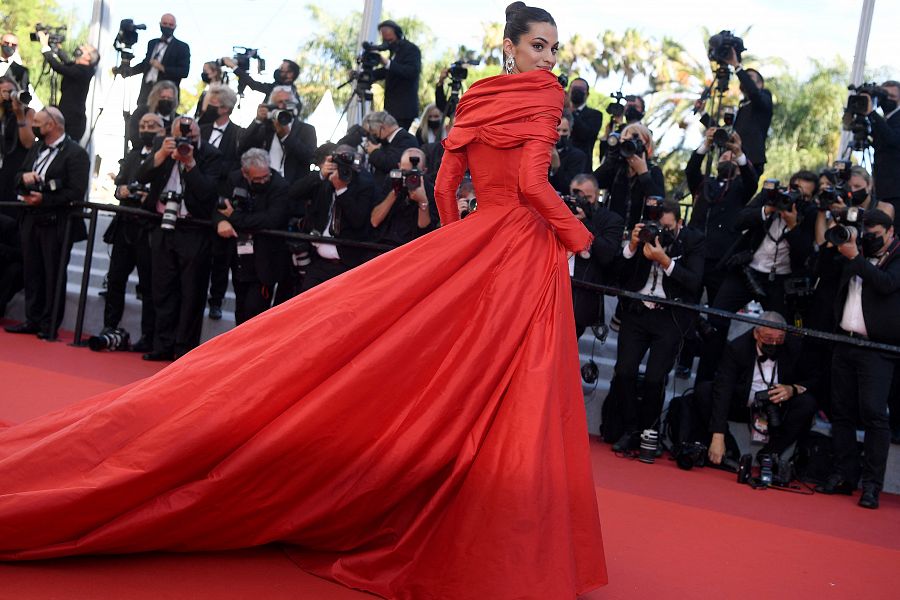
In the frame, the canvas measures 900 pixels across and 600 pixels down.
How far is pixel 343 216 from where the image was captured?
687 centimetres

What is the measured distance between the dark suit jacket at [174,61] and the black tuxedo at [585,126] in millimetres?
3605

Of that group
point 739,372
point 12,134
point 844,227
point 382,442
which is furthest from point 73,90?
point 382,442

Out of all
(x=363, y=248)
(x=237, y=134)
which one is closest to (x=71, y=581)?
(x=363, y=248)

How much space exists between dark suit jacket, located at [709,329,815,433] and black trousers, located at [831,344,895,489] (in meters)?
0.29

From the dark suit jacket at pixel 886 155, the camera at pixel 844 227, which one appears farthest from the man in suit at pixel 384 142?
the dark suit jacket at pixel 886 155

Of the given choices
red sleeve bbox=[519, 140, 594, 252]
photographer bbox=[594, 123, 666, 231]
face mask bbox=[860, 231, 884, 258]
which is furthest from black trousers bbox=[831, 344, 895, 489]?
red sleeve bbox=[519, 140, 594, 252]

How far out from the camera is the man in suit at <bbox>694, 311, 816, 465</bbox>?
6059 millimetres

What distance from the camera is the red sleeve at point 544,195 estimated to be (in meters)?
3.33

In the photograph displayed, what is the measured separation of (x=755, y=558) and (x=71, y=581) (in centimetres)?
260

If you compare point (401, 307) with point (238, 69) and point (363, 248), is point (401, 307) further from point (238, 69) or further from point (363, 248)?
point (238, 69)

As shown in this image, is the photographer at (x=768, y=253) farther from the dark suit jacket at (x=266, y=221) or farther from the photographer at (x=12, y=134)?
the photographer at (x=12, y=134)

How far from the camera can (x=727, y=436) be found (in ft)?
20.4

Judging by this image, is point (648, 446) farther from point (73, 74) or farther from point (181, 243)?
point (73, 74)

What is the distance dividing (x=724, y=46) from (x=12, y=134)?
19.2 feet
